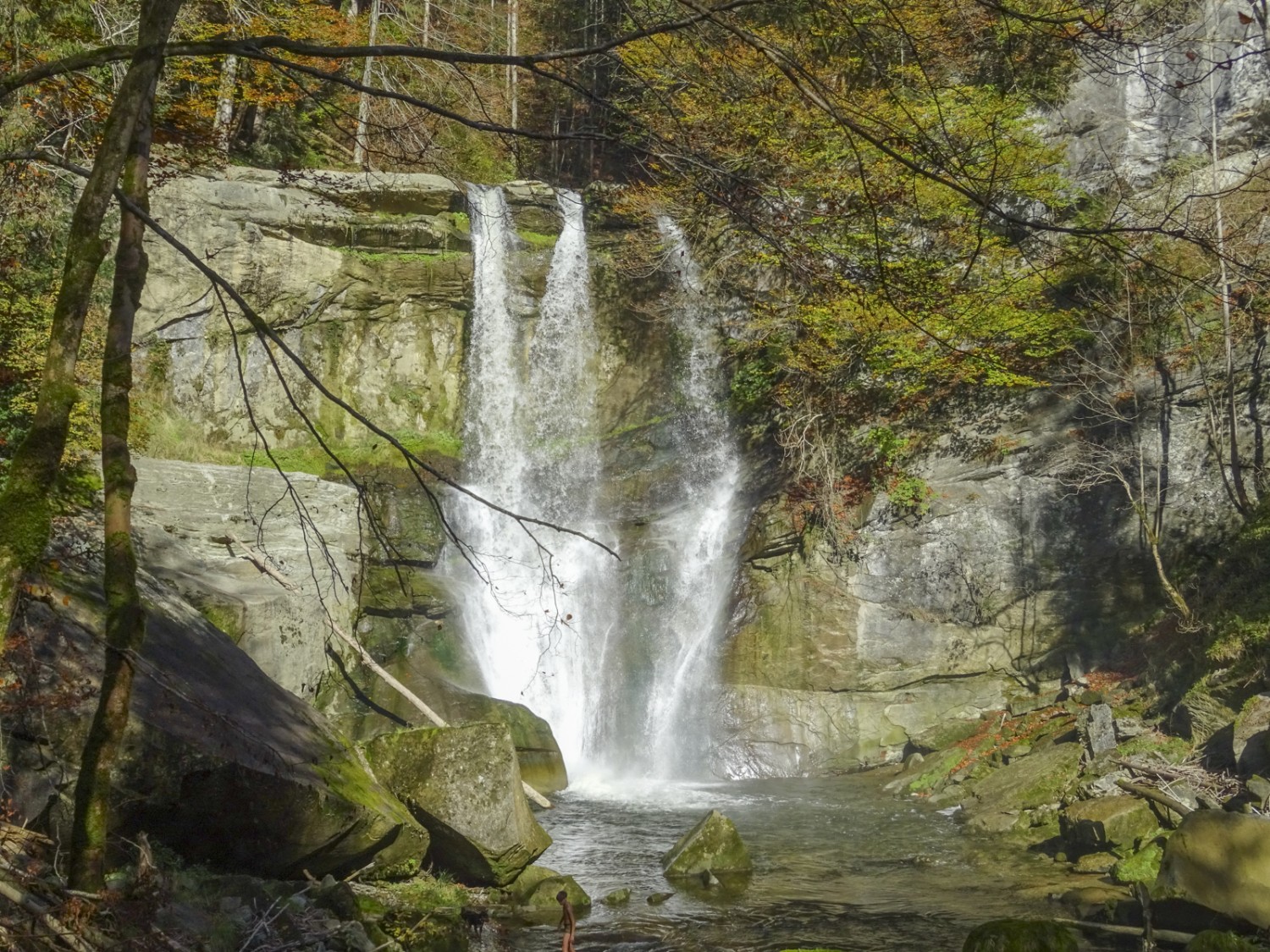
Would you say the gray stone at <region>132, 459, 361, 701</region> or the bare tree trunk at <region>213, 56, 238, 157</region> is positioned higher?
the bare tree trunk at <region>213, 56, 238, 157</region>

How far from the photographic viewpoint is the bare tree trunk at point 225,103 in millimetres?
13163

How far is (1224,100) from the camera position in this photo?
52.2 feet

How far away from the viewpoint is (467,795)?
24.7 feet

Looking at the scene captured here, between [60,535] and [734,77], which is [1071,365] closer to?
[734,77]

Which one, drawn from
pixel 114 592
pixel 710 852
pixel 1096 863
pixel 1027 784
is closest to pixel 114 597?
pixel 114 592

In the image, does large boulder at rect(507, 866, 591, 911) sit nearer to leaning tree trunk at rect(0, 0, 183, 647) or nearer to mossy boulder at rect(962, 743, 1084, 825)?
mossy boulder at rect(962, 743, 1084, 825)

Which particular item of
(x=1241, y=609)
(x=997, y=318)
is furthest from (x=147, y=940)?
(x=997, y=318)

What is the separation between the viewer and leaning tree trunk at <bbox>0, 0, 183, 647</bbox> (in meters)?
3.28

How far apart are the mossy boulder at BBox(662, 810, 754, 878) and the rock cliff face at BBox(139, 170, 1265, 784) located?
3.56 meters

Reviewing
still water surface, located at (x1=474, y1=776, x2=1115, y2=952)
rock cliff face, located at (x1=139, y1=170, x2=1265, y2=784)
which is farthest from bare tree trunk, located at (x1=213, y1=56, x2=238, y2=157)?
still water surface, located at (x1=474, y1=776, x2=1115, y2=952)

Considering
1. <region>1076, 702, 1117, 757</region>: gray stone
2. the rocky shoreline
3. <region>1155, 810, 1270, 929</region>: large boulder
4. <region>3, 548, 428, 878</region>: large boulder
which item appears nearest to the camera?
<region>3, 548, 428, 878</region>: large boulder

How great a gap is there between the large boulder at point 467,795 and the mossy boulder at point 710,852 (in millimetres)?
1452

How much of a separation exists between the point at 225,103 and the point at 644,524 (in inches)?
403

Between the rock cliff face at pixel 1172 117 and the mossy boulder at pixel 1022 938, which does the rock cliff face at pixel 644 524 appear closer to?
the rock cliff face at pixel 1172 117
